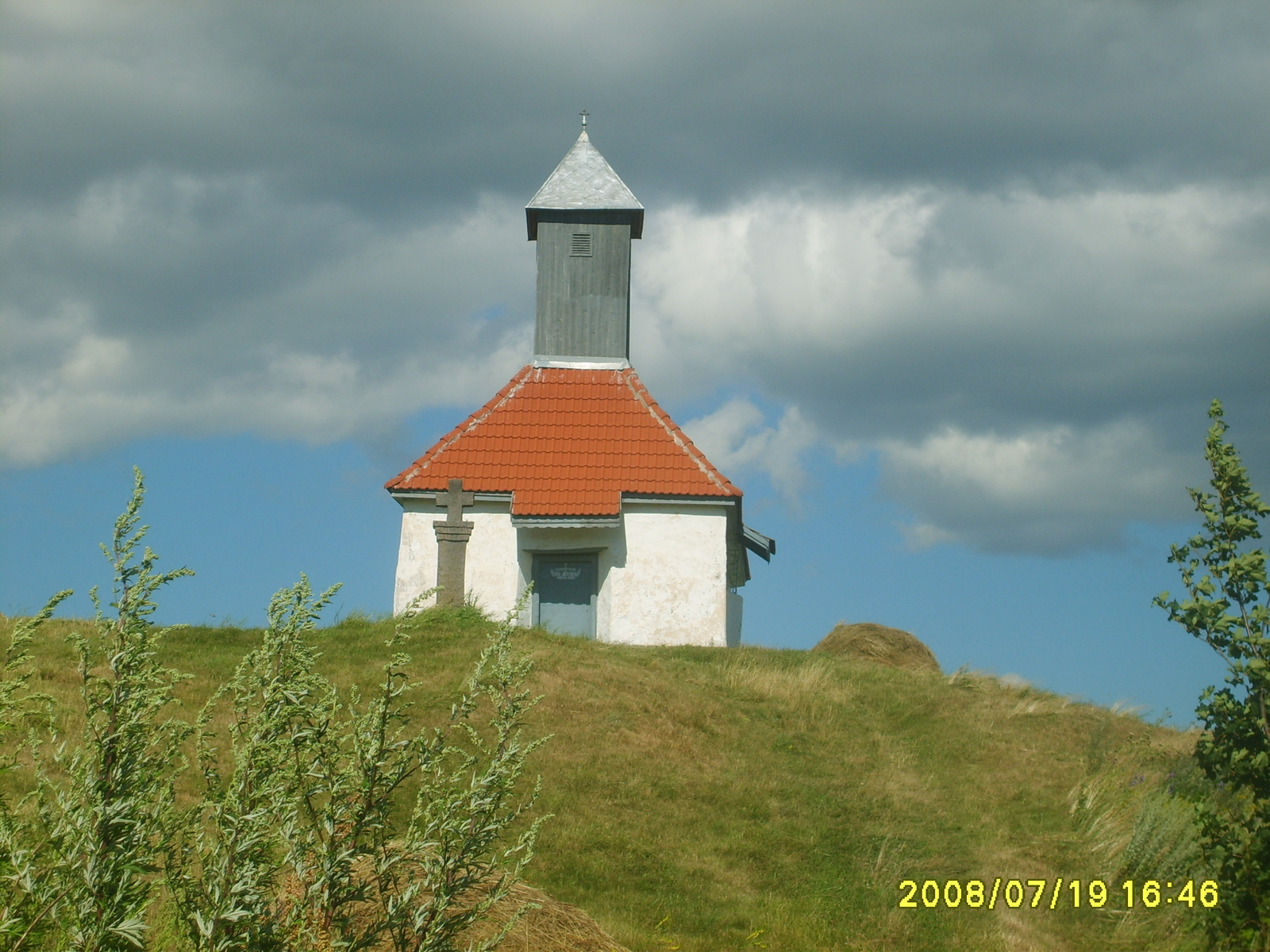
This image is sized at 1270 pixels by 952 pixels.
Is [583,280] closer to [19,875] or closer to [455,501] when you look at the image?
[455,501]

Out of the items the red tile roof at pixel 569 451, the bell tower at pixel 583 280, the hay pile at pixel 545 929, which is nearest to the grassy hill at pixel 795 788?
the hay pile at pixel 545 929

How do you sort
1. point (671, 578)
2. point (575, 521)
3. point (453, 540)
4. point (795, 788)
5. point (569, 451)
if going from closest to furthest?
point (795, 788), point (575, 521), point (453, 540), point (671, 578), point (569, 451)

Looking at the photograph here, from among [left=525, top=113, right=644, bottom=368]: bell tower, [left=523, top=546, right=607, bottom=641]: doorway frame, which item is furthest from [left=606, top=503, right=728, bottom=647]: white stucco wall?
[left=525, top=113, right=644, bottom=368]: bell tower

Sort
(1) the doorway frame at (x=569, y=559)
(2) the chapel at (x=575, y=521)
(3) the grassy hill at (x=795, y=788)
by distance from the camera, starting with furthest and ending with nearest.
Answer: (1) the doorway frame at (x=569, y=559) → (2) the chapel at (x=575, y=521) → (3) the grassy hill at (x=795, y=788)

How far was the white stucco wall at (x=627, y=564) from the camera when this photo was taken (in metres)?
18.7

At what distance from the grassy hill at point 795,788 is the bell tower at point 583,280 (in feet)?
23.3

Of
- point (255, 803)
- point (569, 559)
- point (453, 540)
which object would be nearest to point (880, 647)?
point (569, 559)

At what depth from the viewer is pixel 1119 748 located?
12125 millimetres

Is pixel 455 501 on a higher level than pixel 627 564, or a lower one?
higher

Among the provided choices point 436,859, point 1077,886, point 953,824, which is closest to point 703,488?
point 953,824

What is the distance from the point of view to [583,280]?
2145 centimetres
